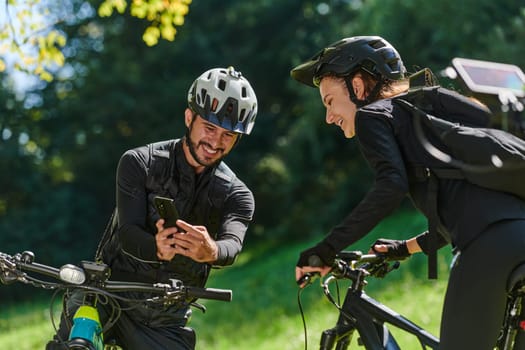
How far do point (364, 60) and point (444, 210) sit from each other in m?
0.81

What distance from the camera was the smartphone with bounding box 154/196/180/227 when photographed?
13.0 feet

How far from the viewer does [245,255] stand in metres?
33.9

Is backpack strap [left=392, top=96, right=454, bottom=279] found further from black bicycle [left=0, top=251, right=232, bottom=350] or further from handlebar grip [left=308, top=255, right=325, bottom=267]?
black bicycle [left=0, top=251, right=232, bottom=350]

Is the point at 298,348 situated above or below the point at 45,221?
below

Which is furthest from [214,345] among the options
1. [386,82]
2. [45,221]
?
[45,221]

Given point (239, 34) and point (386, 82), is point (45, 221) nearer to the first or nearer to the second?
point (239, 34)

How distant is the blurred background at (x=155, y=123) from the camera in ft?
95.0

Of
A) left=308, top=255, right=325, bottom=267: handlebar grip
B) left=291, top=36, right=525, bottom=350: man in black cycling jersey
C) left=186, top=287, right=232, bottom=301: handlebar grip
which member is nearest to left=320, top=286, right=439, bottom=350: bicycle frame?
left=291, top=36, right=525, bottom=350: man in black cycling jersey

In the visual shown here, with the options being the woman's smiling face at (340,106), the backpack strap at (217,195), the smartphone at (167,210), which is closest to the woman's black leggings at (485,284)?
the woman's smiling face at (340,106)

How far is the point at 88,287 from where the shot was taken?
4.06 metres

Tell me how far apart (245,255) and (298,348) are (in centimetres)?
2238

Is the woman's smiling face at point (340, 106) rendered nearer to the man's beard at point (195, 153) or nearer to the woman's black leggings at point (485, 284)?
the man's beard at point (195, 153)

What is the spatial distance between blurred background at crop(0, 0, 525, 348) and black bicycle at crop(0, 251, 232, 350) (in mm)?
22709

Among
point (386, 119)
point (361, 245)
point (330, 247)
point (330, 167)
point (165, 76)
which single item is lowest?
point (330, 247)
